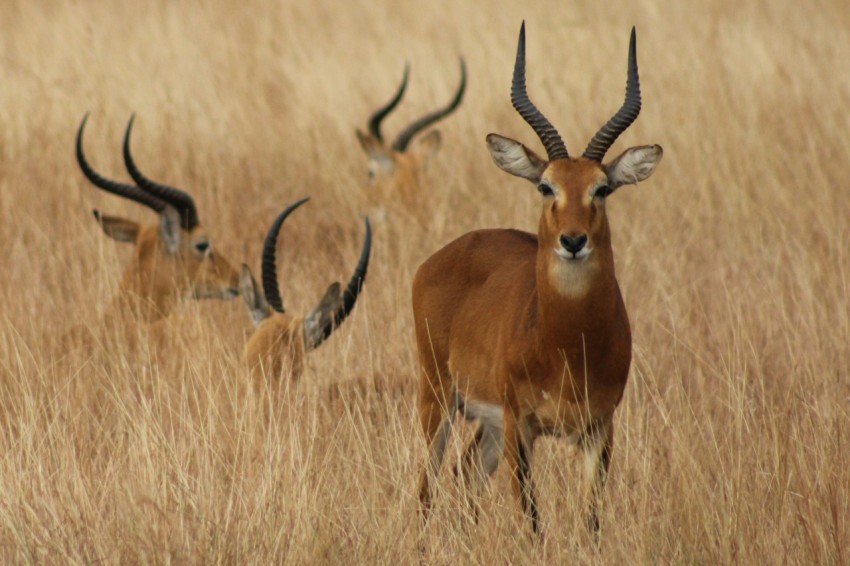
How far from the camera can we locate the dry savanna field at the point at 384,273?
3.81 metres

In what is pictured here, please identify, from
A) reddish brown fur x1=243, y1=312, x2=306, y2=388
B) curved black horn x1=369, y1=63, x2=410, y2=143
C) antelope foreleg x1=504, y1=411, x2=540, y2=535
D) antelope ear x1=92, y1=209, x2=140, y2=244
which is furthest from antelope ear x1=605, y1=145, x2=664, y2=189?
curved black horn x1=369, y1=63, x2=410, y2=143

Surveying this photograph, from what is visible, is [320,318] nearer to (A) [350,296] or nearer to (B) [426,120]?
(A) [350,296]

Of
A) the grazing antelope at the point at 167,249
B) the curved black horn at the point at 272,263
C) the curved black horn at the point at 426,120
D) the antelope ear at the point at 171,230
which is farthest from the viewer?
the curved black horn at the point at 426,120

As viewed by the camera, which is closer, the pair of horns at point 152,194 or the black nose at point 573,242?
the black nose at point 573,242

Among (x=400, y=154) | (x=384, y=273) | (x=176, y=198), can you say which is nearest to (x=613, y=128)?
(x=384, y=273)

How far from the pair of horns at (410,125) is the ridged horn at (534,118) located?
18.0ft

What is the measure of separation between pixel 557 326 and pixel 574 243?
12.7 inches

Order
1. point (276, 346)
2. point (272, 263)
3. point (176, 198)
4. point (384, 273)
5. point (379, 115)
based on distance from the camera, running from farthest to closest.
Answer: point (379, 115), point (176, 198), point (384, 273), point (272, 263), point (276, 346)

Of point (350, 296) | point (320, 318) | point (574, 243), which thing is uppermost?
point (574, 243)

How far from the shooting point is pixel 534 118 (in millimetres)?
4453

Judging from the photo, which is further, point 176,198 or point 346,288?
point 176,198

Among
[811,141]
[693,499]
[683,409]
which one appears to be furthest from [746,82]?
[693,499]

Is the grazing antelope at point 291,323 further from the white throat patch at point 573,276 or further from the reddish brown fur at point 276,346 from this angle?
the white throat patch at point 573,276

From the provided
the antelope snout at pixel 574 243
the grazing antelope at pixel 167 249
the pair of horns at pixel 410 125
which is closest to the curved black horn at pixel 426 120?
the pair of horns at pixel 410 125
